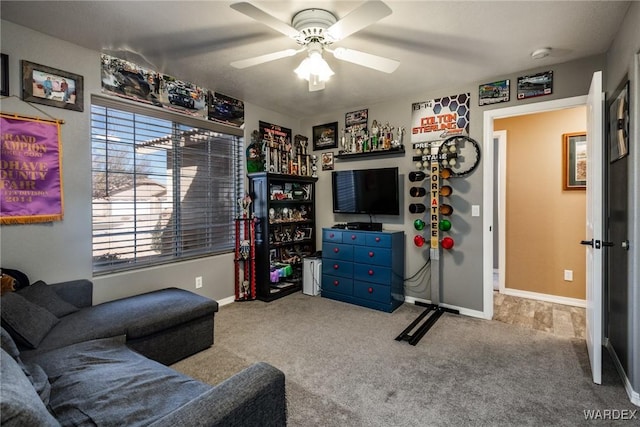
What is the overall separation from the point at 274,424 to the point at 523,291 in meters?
4.08

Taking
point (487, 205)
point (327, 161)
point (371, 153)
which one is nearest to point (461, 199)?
point (487, 205)

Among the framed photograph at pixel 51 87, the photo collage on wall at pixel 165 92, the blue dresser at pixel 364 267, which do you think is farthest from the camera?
the blue dresser at pixel 364 267

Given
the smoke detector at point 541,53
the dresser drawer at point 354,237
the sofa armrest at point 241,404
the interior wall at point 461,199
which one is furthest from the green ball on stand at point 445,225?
the sofa armrest at point 241,404

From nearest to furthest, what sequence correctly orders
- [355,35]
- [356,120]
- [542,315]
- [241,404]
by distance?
[241,404]
[355,35]
[542,315]
[356,120]

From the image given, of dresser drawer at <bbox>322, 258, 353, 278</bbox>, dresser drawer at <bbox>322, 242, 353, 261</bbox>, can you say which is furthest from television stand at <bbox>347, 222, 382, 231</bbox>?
dresser drawer at <bbox>322, 258, 353, 278</bbox>

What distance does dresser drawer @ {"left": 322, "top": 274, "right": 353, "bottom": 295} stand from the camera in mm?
3836

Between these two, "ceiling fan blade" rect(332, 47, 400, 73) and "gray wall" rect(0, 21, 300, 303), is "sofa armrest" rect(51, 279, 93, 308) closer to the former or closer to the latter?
"gray wall" rect(0, 21, 300, 303)

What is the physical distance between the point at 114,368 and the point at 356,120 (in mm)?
3669

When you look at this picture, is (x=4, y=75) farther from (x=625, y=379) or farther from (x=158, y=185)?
(x=625, y=379)

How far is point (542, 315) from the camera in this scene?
11.3 ft

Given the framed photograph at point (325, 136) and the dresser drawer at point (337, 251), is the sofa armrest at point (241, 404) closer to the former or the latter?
the dresser drawer at point (337, 251)

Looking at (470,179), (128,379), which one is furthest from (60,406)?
(470,179)

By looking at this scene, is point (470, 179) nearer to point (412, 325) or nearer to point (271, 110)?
point (412, 325)

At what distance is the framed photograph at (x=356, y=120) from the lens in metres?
4.15
